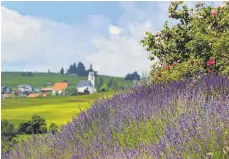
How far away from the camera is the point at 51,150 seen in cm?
602

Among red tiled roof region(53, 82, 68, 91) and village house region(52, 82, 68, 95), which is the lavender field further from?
red tiled roof region(53, 82, 68, 91)

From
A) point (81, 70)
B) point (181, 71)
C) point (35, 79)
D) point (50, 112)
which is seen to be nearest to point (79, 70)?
point (81, 70)

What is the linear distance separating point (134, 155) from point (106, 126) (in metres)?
1.70

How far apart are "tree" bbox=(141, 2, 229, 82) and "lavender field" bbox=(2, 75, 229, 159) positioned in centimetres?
186

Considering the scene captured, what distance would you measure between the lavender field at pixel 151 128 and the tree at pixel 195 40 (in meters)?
1.86

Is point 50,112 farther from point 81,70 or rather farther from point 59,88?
point 81,70

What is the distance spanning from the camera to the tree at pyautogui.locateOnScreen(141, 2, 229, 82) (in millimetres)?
8797

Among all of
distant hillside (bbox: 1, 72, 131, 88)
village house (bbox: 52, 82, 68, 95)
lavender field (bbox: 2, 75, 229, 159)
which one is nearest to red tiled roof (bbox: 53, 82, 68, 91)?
village house (bbox: 52, 82, 68, 95)

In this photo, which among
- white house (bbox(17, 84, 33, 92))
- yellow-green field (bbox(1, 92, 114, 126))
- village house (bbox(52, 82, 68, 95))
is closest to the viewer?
yellow-green field (bbox(1, 92, 114, 126))

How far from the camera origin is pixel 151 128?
533cm

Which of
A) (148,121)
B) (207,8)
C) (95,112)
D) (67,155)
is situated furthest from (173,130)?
(207,8)

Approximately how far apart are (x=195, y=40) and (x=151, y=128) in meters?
4.22

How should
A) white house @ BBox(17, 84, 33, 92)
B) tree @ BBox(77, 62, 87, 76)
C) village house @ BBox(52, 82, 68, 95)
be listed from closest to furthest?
1. white house @ BBox(17, 84, 33, 92)
2. village house @ BBox(52, 82, 68, 95)
3. tree @ BBox(77, 62, 87, 76)

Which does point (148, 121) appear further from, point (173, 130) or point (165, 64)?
point (165, 64)
